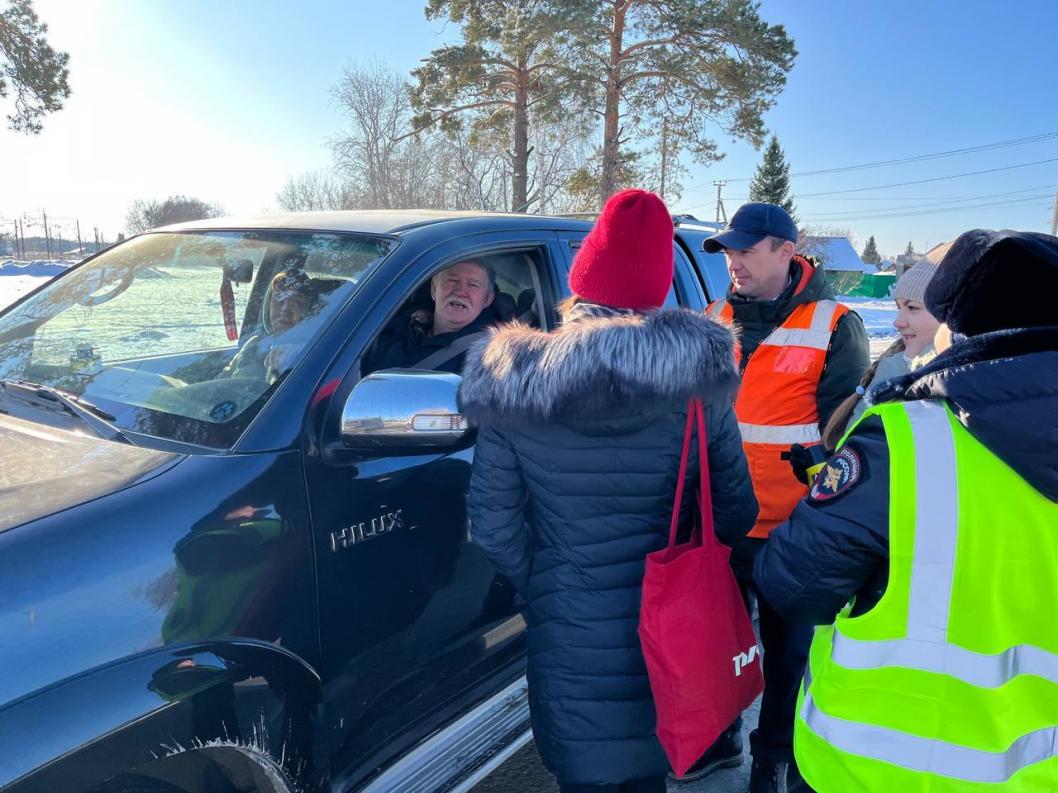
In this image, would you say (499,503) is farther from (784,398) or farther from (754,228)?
(754,228)

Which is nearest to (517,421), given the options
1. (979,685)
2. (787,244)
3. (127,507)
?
(127,507)

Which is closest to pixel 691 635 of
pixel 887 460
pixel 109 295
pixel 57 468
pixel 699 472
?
pixel 699 472

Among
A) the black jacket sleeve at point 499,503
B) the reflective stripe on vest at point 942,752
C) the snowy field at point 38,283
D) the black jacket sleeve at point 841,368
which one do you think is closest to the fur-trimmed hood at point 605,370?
the black jacket sleeve at point 499,503

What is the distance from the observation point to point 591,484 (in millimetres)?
1580

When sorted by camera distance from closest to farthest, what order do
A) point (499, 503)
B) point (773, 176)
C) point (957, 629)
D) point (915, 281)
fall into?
point (957, 629), point (499, 503), point (915, 281), point (773, 176)

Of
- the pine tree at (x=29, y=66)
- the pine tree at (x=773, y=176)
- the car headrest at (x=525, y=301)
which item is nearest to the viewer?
the car headrest at (x=525, y=301)

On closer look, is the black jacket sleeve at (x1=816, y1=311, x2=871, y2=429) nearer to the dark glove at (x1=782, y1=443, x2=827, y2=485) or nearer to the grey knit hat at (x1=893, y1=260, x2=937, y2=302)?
the grey knit hat at (x1=893, y1=260, x2=937, y2=302)

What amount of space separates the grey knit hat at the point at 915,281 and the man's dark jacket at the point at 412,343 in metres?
1.49

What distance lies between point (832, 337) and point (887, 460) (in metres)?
1.26

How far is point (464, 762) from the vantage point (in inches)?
76.9

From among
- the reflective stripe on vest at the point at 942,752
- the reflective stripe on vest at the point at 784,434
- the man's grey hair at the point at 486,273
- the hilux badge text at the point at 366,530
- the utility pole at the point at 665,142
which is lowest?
the reflective stripe on vest at the point at 942,752

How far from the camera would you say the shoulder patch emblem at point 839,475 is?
4.05ft

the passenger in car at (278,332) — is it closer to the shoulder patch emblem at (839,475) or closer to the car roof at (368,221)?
the car roof at (368,221)

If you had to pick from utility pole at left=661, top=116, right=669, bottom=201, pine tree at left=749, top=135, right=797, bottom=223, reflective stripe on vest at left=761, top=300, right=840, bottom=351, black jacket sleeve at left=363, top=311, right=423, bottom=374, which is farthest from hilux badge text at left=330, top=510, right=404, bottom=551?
pine tree at left=749, top=135, right=797, bottom=223
